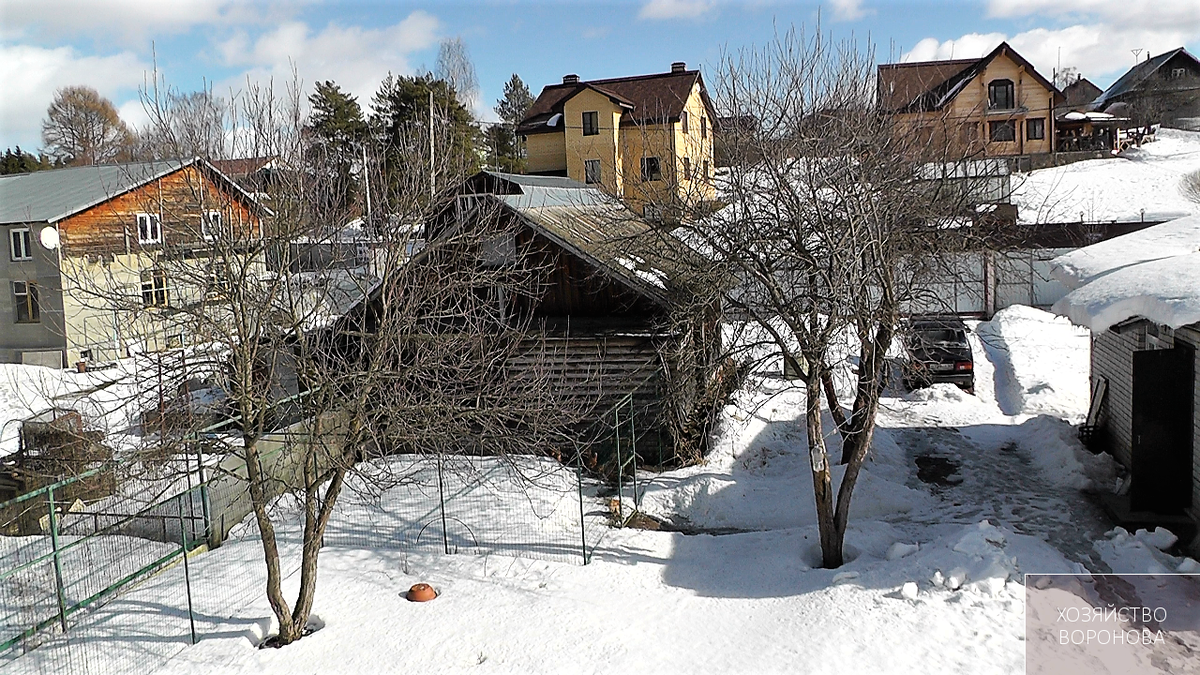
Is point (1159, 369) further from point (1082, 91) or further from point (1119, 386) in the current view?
point (1082, 91)

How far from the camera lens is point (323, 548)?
1134cm

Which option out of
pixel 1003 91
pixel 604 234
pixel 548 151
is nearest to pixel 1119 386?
pixel 604 234

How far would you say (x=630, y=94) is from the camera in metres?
38.2

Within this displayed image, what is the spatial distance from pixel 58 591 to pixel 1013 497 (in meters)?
12.3

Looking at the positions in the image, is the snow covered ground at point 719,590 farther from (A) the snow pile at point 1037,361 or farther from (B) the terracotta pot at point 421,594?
(A) the snow pile at point 1037,361

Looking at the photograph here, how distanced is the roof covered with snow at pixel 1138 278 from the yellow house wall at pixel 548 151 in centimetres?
2630

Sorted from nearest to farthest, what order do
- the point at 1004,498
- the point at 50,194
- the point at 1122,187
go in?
the point at 1004,498 < the point at 50,194 < the point at 1122,187

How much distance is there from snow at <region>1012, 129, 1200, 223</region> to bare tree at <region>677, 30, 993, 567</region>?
22938mm

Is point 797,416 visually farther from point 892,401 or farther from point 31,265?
point 31,265

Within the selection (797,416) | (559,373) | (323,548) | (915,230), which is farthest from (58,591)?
(797,416)

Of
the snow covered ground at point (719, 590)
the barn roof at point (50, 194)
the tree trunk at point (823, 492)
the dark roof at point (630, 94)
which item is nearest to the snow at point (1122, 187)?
the dark roof at point (630, 94)

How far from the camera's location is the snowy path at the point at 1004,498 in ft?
36.5

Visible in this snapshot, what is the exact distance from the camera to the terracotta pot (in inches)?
376

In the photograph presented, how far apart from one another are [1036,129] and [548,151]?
25.0 m
